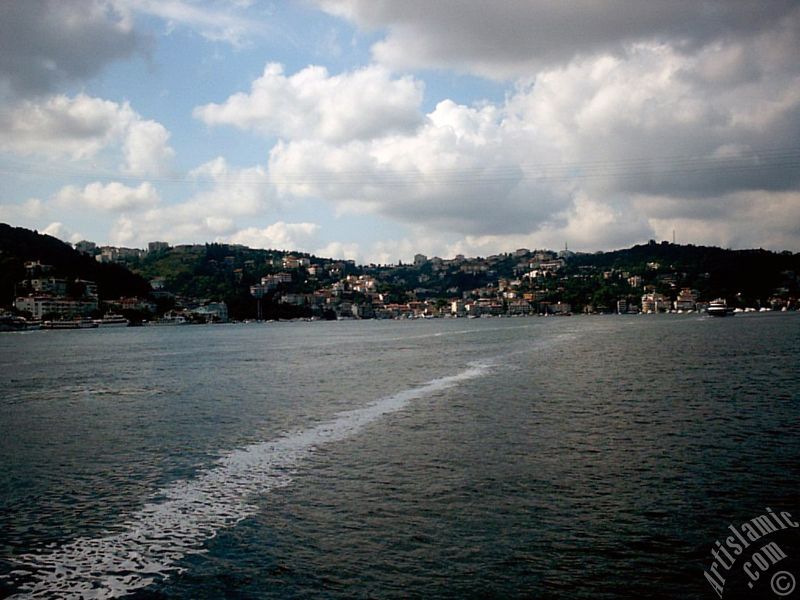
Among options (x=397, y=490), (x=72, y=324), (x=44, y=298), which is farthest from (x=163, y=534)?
(x=44, y=298)

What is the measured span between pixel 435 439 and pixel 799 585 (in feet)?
40.9

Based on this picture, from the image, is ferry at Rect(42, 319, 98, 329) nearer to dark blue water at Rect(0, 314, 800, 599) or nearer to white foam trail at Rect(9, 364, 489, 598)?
dark blue water at Rect(0, 314, 800, 599)

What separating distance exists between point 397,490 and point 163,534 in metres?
5.38

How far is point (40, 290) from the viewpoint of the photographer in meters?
191

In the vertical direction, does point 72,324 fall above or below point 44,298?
below

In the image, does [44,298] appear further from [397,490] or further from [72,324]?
[397,490]

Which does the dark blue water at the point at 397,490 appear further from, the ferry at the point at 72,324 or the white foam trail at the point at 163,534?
the ferry at the point at 72,324

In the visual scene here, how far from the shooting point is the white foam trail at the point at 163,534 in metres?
10.9

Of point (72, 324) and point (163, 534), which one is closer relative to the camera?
point (163, 534)

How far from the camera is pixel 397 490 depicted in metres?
15.6

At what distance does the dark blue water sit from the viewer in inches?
428

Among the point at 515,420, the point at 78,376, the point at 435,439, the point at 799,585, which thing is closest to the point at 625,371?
the point at 515,420

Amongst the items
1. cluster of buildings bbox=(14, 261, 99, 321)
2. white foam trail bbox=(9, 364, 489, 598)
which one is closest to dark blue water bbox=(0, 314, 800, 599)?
white foam trail bbox=(9, 364, 489, 598)

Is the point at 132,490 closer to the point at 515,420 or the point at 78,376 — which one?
the point at 515,420
